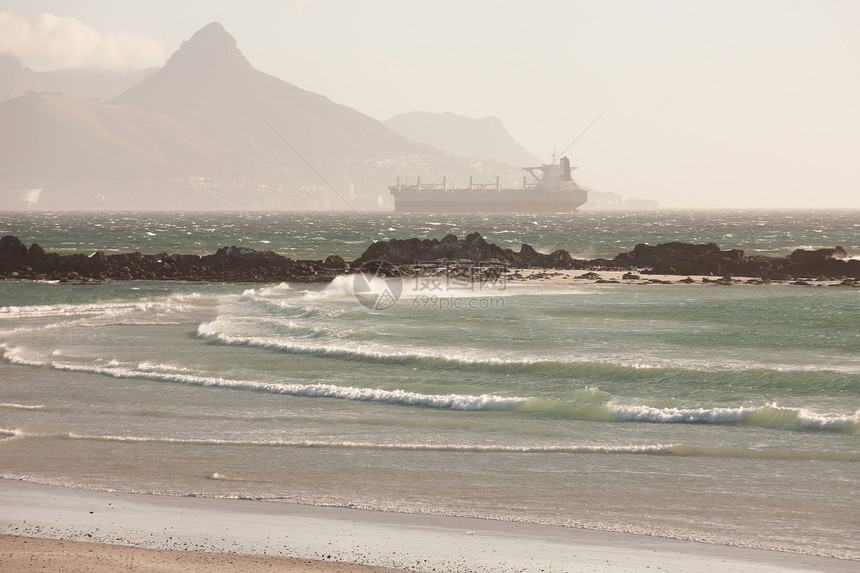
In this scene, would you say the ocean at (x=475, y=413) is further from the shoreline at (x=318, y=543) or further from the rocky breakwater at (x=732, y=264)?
the rocky breakwater at (x=732, y=264)

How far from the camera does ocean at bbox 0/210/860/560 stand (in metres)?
9.02

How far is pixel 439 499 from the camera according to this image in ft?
29.3

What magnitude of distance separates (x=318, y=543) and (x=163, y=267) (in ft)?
135

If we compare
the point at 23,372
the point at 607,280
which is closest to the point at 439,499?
the point at 23,372

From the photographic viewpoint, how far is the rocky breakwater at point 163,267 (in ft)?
141

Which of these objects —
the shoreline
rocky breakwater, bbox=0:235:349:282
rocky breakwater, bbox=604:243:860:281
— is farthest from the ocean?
rocky breakwater, bbox=0:235:349:282

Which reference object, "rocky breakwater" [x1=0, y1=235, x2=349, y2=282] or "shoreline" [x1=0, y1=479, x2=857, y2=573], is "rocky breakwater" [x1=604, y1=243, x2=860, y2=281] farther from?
"shoreline" [x1=0, y1=479, x2=857, y2=573]

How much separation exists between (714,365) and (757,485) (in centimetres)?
756

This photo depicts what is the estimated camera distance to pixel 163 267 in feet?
150

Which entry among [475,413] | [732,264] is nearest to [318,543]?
[475,413]

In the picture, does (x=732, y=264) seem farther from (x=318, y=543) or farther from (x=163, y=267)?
(x=318, y=543)

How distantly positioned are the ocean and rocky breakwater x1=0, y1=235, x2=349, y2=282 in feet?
53.8

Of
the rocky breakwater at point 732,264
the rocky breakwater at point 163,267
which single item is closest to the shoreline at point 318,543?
the rocky breakwater at point 163,267

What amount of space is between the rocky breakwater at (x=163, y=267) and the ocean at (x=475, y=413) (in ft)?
53.8
